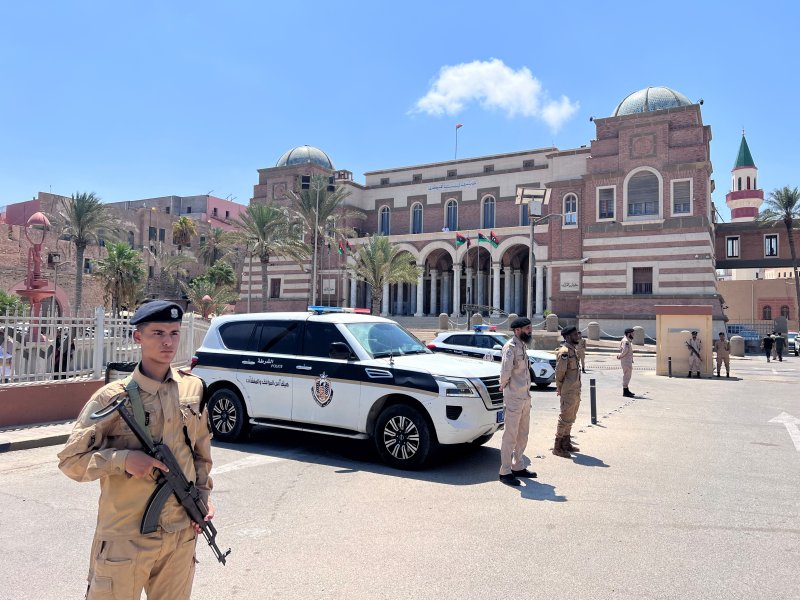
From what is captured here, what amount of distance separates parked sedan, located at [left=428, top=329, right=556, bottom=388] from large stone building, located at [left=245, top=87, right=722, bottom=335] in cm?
2565

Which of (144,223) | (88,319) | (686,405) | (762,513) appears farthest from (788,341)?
(144,223)

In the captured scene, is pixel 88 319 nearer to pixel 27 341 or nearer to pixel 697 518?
pixel 27 341

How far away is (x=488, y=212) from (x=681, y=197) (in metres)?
15.7

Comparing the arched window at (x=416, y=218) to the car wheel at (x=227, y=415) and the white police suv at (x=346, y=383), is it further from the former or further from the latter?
the car wheel at (x=227, y=415)

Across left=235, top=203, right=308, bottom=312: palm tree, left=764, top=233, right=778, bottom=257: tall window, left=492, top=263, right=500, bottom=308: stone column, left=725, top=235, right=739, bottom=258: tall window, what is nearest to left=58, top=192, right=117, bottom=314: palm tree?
left=235, top=203, right=308, bottom=312: palm tree

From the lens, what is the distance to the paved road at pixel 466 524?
13.7ft

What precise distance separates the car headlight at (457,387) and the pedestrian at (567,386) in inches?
62.0

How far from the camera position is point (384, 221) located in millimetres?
56000

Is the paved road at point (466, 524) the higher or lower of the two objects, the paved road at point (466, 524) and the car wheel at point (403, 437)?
the lower

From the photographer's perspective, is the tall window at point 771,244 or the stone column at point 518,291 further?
the stone column at point 518,291

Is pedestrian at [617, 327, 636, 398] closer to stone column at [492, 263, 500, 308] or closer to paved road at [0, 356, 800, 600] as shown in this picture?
paved road at [0, 356, 800, 600]

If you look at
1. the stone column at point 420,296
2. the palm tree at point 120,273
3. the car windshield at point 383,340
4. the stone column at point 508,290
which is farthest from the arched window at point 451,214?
the car windshield at point 383,340

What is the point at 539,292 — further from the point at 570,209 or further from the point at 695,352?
the point at 695,352

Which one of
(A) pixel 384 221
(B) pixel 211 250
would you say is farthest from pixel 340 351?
(B) pixel 211 250
